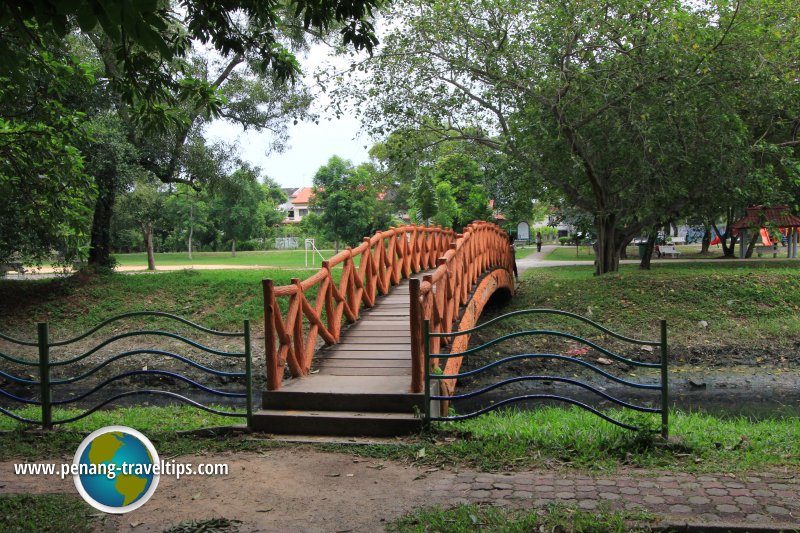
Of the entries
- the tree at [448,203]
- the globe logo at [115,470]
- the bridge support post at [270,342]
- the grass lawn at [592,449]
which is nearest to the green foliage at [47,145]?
the bridge support post at [270,342]

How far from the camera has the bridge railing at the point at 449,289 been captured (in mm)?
6934

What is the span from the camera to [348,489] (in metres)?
5.04

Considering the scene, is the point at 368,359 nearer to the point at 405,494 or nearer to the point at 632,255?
the point at 405,494

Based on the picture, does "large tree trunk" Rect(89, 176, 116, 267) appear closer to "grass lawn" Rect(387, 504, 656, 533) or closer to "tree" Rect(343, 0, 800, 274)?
"tree" Rect(343, 0, 800, 274)

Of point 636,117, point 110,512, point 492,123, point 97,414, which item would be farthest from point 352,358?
point 492,123

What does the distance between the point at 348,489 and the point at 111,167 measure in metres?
16.2

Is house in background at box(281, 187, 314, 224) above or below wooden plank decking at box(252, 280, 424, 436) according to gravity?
above

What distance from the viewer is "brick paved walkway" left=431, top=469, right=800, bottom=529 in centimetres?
433

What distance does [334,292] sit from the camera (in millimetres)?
9508

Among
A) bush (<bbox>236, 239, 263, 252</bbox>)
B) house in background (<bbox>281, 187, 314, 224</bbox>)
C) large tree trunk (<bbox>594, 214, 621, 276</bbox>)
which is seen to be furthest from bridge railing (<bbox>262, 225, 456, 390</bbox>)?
house in background (<bbox>281, 187, 314, 224</bbox>)

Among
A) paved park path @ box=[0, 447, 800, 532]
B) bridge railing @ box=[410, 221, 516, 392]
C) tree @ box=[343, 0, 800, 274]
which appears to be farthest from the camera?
tree @ box=[343, 0, 800, 274]

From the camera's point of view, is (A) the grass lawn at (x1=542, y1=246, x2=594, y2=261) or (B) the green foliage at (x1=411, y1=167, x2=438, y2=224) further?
(A) the grass lawn at (x1=542, y1=246, x2=594, y2=261)

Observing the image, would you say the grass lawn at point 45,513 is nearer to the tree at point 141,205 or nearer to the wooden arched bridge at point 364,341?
the wooden arched bridge at point 364,341

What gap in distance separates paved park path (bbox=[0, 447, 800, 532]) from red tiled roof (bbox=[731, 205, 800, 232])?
17.0 m
